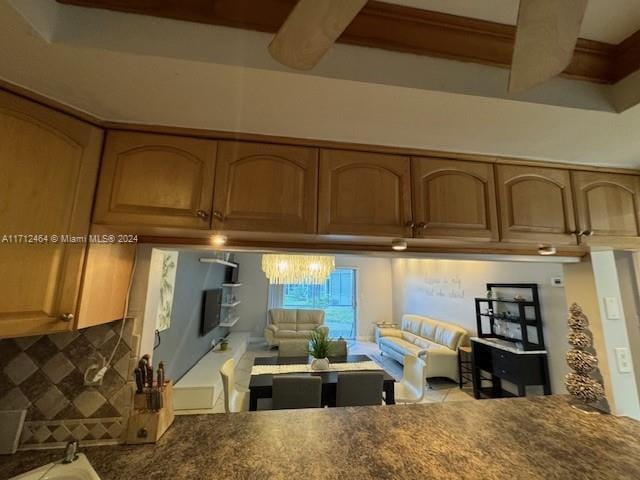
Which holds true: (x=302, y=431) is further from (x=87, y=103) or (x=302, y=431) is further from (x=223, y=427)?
(x=87, y=103)

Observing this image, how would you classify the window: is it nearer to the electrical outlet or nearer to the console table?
the console table

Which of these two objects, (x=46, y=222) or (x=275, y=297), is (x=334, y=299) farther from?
(x=46, y=222)

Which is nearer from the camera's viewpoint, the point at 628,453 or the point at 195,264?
the point at 628,453

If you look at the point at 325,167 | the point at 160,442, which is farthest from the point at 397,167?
the point at 160,442

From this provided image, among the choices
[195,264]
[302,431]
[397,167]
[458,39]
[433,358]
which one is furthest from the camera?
[433,358]

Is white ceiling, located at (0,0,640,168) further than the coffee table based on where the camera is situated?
No

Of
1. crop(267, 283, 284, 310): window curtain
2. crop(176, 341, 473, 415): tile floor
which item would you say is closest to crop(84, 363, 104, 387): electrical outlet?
crop(176, 341, 473, 415): tile floor

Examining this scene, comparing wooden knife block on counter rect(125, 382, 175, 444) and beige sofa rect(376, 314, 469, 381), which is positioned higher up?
wooden knife block on counter rect(125, 382, 175, 444)

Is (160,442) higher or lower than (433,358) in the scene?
higher

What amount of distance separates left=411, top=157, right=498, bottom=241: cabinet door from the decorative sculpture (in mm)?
988

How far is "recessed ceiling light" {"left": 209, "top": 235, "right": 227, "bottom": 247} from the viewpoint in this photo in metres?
1.34

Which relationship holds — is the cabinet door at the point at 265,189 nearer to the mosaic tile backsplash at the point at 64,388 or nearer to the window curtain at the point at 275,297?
the mosaic tile backsplash at the point at 64,388

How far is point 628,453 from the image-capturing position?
1.12 meters

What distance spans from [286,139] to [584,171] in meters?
1.61
